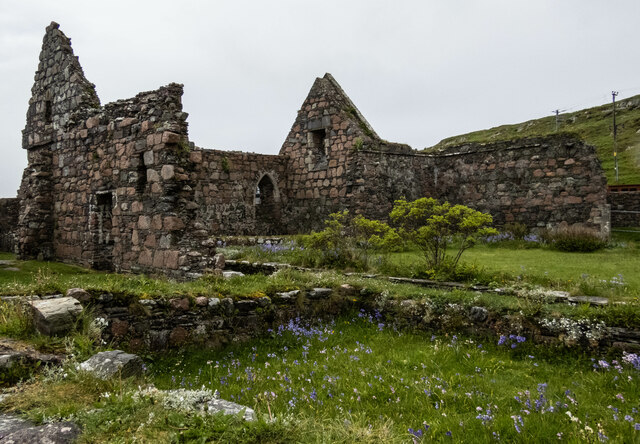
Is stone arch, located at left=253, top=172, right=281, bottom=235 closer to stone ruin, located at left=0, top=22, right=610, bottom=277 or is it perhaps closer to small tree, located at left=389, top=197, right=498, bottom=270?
stone ruin, located at left=0, top=22, right=610, bottom=277

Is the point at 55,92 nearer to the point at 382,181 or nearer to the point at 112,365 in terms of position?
the point at 382,181

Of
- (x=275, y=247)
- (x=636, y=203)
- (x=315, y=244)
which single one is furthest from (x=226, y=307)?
(x=636, y=203)

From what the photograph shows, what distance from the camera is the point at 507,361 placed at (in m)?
5.28

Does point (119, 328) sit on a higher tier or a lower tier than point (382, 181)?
lower

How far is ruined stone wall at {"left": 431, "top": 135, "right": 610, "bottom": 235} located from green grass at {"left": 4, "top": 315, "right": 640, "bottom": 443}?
10712 mm

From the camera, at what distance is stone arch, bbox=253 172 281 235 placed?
1730 centimetres

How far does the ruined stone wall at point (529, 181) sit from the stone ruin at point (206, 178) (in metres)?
0.04

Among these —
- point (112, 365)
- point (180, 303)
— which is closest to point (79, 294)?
point (180, 303)

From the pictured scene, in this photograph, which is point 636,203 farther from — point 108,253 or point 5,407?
point 5,407

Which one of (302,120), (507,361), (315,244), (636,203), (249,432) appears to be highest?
(302,120)

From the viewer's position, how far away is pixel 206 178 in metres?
15.4

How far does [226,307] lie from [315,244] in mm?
5148

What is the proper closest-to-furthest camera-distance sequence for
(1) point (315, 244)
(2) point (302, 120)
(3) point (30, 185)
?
1. (1) point (315, 244)
2. (3) point (30, 185)
3. (2) point (302, 120)

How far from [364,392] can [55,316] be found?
312cm
